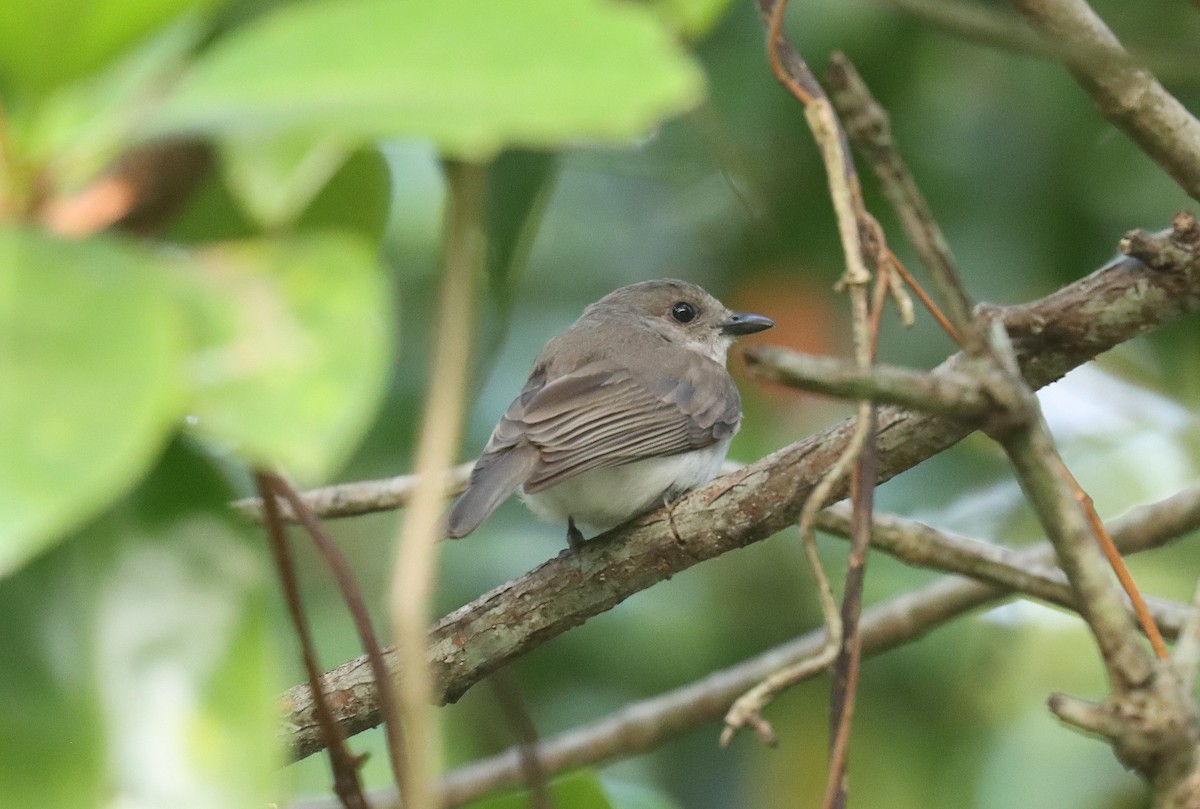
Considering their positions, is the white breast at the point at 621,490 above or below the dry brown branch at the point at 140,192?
above

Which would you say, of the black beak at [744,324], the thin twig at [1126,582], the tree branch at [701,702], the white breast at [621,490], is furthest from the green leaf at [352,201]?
the black beak at [744,324]

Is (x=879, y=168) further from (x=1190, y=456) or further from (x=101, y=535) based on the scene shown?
(x=1190, y=456)

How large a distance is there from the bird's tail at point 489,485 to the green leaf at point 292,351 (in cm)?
260

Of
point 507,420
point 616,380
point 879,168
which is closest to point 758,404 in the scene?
point 616,380

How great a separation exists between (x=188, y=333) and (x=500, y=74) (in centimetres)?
22

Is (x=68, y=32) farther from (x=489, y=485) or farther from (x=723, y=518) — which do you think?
(x=489, y=485)

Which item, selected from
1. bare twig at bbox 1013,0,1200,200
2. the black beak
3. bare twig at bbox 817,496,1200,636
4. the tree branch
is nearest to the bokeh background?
the black beak

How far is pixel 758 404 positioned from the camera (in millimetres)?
5320

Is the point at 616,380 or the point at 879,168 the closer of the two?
the point at 879,168

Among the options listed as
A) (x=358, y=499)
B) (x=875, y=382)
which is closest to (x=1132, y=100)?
(x=875, y=382)

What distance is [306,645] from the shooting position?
4.56 feet

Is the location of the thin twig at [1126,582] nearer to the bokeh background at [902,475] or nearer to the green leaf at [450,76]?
the green leaf at [450,76]

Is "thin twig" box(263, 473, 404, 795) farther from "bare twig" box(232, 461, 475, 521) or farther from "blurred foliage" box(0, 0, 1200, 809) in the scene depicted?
"bare twig" box(232, 461, 475, 521)

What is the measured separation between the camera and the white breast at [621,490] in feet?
13.2
